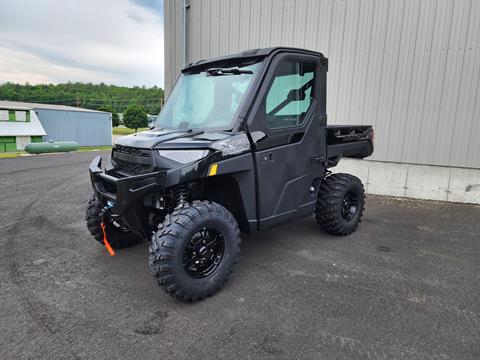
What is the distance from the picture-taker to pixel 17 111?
21984 millimetres

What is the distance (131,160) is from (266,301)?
181 centimetres

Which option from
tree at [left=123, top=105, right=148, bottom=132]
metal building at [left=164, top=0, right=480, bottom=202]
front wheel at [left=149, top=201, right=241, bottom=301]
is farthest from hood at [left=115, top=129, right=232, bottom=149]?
tree at [left=123, top=105, right=148, bottom=132]

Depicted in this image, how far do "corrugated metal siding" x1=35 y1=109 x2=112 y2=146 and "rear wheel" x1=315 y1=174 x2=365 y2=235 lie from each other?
25203mm

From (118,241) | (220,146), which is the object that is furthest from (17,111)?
(220,146)

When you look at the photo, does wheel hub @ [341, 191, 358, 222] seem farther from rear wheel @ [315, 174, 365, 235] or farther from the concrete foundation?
the concrete foundation

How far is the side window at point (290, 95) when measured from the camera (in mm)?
3342

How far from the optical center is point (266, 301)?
2.87m

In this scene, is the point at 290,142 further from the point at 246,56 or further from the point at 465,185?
the point at 465,185

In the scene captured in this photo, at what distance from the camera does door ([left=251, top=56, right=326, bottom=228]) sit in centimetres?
329

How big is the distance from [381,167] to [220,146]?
5.26m

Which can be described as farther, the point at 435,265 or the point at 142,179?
the point at 435,265

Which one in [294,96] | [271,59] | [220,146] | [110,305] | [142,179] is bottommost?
[110,305]

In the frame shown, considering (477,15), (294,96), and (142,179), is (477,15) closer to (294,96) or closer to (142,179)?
(294,96)

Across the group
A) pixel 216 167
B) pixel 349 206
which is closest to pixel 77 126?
pixel 349 206
